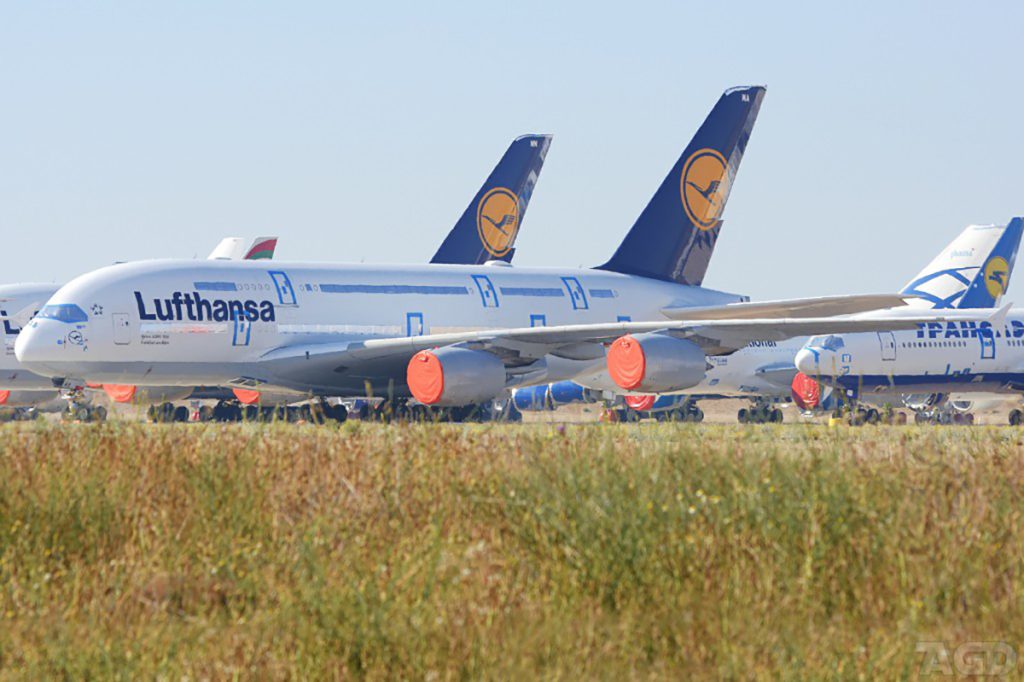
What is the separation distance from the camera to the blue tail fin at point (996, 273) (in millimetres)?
62094

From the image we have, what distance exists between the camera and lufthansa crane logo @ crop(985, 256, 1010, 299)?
62531 mm

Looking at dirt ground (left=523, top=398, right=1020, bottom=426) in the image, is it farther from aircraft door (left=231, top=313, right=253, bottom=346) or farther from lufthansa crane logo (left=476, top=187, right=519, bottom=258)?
aircraft door (left=231, top=313, right=253, bottom=346)

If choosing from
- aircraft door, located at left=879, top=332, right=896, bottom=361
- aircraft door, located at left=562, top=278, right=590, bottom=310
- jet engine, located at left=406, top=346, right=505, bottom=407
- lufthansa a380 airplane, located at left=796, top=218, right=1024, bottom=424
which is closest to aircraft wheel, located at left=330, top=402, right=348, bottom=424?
jet engine, located at left=406, top=346, right=505, bottom=407

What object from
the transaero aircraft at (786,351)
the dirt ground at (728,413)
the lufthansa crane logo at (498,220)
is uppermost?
the lufthansa crane logo at (498,220)

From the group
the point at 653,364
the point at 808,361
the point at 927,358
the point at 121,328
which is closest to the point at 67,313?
the point at 121,328

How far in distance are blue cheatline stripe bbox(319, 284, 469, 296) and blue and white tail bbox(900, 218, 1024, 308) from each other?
32.8m

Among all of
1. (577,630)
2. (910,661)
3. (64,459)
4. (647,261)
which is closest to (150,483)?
(64,459)

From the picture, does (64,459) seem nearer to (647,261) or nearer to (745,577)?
(745,577)

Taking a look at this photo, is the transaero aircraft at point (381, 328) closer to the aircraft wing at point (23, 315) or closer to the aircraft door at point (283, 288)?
the aircraft door at point (283, 288)

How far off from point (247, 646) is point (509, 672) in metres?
1.41

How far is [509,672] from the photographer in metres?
7.32

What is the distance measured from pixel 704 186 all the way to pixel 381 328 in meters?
9.73

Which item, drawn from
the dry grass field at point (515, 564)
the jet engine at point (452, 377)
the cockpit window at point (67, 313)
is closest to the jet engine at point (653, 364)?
the jet engine at point (452, 377)

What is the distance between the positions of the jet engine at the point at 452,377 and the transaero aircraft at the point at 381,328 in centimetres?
3
